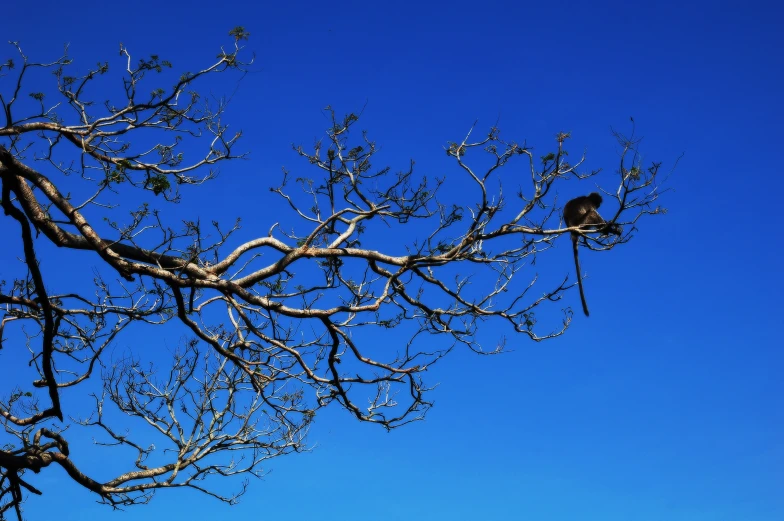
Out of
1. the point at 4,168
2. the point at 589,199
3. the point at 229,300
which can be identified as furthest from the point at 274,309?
the point at 589,199

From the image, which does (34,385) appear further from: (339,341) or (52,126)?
(339,341)

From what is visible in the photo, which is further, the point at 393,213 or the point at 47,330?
the point at 393,213

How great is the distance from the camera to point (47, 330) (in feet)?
22.3

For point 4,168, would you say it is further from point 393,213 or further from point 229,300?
point 393,213

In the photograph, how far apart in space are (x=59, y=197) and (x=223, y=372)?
4.61 m

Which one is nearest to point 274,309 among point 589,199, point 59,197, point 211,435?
point 59,197

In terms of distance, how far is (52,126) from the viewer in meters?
7.08

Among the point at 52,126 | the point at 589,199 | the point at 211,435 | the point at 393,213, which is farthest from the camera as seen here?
the point at 589,199

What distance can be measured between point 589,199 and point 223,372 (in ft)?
19.5

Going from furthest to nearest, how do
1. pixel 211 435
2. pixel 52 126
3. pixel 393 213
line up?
pixel 211 435, pixel 393 213, pixel 52 126

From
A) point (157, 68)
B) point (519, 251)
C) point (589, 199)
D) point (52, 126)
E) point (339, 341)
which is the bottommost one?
point (339, 341)

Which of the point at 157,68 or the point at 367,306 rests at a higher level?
the point at 157,68

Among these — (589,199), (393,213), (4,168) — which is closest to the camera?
(4,168)

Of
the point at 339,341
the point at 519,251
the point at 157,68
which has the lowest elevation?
the point at 339,341
